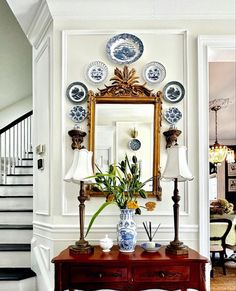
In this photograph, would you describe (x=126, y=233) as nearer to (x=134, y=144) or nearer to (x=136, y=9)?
(x=134, y=144)

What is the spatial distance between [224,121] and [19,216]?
5349mm

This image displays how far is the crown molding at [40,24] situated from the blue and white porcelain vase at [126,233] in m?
1.82

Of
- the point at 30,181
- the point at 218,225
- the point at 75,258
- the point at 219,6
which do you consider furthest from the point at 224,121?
the point at 75,258

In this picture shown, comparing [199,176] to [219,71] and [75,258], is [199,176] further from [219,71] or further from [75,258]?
[219,71]

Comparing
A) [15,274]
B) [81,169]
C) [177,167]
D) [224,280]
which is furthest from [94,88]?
[224,280]

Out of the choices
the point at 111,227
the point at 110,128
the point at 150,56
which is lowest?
the point at 111,227

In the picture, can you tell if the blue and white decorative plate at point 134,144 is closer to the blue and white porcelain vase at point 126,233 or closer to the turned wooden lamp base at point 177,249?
the blue and white porcelain vase at point 126,233

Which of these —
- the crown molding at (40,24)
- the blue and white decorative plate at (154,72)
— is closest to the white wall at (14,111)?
the crown molding at (40,24)

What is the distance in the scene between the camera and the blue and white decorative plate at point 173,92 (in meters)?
3.36

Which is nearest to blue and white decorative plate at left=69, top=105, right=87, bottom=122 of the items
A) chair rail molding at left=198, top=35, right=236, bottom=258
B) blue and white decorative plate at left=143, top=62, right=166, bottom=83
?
blue and white decorative plate at left=143, top=62, right=166, bottom=83

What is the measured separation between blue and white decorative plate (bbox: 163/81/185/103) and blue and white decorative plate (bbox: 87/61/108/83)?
21.5 inches

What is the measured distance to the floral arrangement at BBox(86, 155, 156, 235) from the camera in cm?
295

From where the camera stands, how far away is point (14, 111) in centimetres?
733

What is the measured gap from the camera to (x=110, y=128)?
3373 mm
